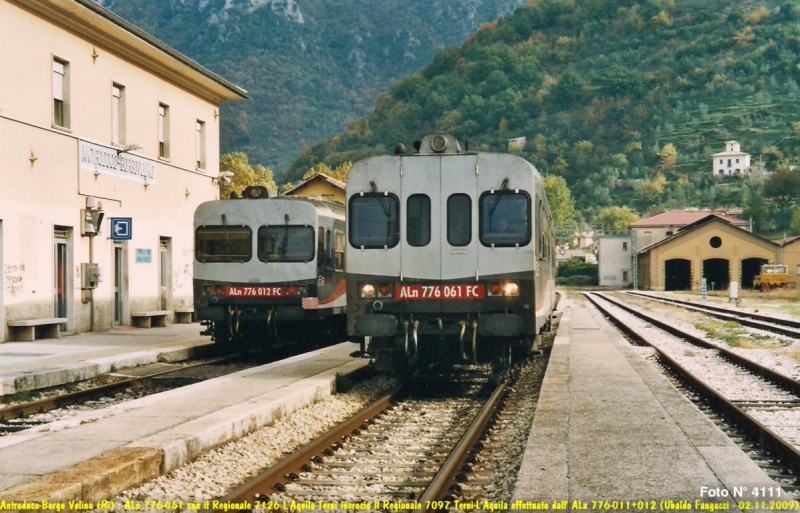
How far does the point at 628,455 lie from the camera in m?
7.66

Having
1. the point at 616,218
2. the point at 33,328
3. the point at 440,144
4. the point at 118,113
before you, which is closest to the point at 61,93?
the point at 118,113

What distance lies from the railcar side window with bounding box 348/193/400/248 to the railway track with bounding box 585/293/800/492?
14.9 ft

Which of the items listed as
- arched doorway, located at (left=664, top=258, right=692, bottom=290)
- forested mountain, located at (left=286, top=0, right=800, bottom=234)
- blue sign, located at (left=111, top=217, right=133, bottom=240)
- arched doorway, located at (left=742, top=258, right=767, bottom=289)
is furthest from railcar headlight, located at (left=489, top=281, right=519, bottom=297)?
forested mountain, located at (left=286, top=0, right=800, bottom=234)

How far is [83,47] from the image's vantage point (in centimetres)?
2292

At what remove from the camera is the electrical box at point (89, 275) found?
2245 centimetres

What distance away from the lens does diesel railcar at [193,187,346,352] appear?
18.7 m

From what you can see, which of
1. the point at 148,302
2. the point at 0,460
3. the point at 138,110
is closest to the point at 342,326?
the point at 148,302

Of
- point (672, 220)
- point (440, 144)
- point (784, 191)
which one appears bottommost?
point (440, 144)

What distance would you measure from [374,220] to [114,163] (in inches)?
536

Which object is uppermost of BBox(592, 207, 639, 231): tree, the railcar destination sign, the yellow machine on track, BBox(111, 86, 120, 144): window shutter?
BBox(592, 207, 639, 231): tree

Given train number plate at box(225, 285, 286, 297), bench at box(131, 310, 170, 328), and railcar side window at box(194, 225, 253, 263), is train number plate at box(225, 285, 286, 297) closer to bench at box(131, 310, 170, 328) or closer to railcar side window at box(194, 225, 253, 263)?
railcar side window at box(194, 225, 253, 263)

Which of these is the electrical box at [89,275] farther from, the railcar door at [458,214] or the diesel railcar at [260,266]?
the railcar door at [458,214]

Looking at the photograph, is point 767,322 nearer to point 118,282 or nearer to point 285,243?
point 285,243

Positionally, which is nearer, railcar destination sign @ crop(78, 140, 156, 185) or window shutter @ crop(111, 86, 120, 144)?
railcar destination sign @ crop(78, 140, 156, 185)
